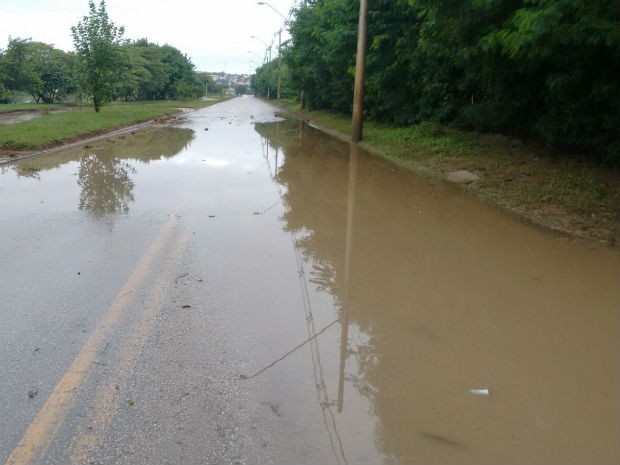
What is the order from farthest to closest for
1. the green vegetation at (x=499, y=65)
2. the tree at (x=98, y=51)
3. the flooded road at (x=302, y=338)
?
the tree at (x=98, y=51), the green vegetation at (x=499, y=65), the flooded road at (x=302, y=338)

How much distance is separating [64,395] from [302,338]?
5.74 ft

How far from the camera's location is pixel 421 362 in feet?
12.7

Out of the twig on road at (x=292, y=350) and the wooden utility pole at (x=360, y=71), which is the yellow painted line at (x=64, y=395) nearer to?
the twig on road at (x=292, y=350)

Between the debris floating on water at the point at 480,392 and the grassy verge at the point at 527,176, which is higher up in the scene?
the grassy verge at the point at 527,176

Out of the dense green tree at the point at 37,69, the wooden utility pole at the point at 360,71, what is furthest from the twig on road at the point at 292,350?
the dense green tree at the point at 37,69

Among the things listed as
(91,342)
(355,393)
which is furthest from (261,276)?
(355,393)

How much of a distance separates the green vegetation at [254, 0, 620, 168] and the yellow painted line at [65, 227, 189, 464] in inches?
255

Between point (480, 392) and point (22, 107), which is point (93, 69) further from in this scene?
point (480, 392)

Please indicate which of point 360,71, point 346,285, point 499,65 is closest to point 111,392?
point 346,285

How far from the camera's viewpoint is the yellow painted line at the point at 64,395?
9.20 feet

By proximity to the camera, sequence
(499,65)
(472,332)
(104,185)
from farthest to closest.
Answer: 1. (499,65)
2. (104,185)
3. (472,332)

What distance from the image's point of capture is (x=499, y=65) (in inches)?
482

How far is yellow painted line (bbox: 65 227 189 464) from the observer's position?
9.32 feet

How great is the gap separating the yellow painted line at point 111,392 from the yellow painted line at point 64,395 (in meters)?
0.15
